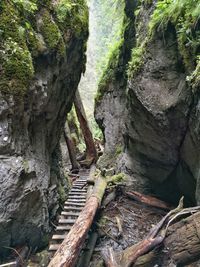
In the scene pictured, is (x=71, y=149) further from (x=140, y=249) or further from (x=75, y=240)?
(x=140, y=249)

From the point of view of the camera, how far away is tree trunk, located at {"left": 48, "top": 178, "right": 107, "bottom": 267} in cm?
490

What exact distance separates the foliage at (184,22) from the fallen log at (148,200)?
146 inches

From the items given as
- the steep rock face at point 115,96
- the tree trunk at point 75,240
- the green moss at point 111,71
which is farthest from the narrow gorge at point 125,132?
the green moss at point 111,71

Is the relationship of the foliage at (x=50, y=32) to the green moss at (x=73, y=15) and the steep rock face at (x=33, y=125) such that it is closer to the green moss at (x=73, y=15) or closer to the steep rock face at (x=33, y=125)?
the steep rock face at (x=33, y=125)

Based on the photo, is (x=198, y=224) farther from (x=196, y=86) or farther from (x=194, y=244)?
(x=196, y=86)

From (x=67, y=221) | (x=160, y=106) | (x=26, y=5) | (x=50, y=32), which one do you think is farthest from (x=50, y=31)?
(x=67, y=221)

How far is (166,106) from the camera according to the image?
23.5 feet

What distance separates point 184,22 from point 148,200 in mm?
4776

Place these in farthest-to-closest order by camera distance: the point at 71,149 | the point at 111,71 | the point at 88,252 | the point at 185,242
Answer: the point at 71,149, the point at 111,71, the point at 88,252, the point at 185,242

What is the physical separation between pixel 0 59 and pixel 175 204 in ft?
19.1

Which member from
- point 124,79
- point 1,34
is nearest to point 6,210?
point 1,34

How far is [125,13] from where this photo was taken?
13.0 m

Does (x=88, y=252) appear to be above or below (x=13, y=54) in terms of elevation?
below

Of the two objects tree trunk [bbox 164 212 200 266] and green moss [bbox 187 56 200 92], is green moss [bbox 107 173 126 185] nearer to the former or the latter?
tree trunk [bbox 164 212 200 266]
